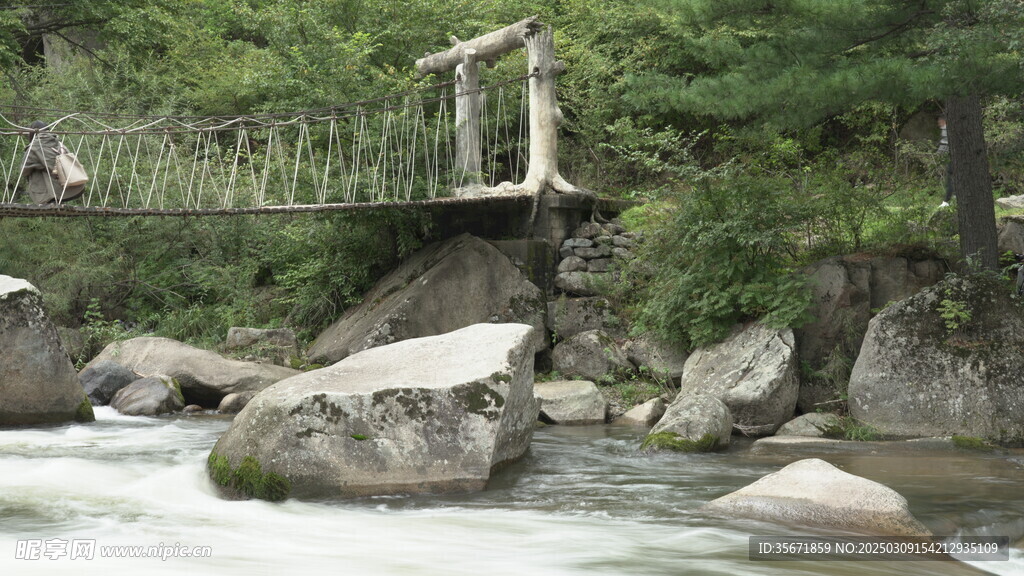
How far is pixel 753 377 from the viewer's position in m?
7.98

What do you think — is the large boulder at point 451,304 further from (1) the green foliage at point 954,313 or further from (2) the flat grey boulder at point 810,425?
(1) the green foliage at point 954,313

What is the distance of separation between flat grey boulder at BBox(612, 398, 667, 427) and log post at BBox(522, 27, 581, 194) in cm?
366

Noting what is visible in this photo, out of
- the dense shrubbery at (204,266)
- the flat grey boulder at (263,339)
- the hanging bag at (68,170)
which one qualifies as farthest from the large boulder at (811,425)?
the hanging bag at (68,170)

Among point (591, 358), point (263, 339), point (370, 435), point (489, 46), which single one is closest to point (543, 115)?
point (489, 46)

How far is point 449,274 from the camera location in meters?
11.0

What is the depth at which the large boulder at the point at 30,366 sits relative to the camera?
810 cm

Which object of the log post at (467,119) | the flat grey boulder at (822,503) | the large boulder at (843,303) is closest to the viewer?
the flat grey boulder at (822,503)

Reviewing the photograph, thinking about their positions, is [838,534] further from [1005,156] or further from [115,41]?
[115,41]

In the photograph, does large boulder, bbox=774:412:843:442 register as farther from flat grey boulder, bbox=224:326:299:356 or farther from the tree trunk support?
flat grey boulder, bbox=224:326:299:356

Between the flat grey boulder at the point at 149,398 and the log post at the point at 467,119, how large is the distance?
4.51 metres

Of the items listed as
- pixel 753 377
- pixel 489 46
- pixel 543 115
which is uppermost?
pixel 489 46

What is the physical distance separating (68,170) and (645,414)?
21.3ft

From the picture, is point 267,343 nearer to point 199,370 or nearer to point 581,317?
point 199,370

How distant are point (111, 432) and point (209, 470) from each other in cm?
264
